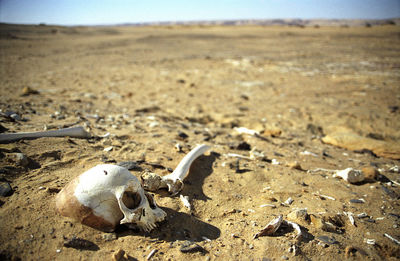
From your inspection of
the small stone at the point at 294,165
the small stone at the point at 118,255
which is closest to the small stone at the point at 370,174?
the small stone at the point at 294,165

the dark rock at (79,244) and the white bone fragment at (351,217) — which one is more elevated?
the dark rock at (79,244)

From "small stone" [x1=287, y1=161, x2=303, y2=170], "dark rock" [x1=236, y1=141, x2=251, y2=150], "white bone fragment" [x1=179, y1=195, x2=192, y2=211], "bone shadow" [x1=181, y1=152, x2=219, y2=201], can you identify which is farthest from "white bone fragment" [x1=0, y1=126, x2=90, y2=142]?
"small stone" [x1=287, y1=161, x2=303, y2=170]

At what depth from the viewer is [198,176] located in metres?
2.81

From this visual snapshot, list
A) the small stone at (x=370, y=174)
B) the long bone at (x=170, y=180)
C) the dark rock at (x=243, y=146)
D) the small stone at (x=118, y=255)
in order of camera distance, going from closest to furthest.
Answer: the small stone at (x=118, y=255), the long bone at (x=170, y=180), the small stone at (x=370, y=174), the dark rock at (x=243, y=146)

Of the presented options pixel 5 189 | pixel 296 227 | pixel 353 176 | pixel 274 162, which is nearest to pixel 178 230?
pixel 296 227

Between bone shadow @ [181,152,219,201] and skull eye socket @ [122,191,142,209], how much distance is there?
25.7 inches

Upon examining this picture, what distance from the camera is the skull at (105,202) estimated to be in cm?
169

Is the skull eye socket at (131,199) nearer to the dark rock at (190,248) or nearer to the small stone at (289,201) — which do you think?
the dark rock at (190,248)

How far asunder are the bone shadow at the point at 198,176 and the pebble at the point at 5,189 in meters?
1.49

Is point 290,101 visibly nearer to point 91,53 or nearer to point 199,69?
point 199,69

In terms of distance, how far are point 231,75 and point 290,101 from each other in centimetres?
285

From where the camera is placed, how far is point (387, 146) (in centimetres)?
414

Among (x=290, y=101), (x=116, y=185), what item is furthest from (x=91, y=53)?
(x=116, y=185)

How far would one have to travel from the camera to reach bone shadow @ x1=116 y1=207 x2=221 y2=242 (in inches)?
73.8
